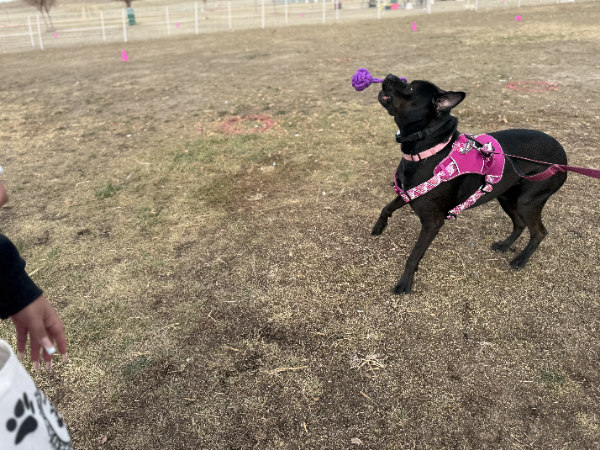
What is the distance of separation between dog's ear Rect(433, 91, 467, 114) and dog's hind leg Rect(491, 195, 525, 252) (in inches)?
52.0

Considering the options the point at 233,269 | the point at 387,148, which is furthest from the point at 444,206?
the point at 387,148

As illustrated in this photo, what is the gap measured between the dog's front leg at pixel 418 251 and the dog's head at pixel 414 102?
82 cm

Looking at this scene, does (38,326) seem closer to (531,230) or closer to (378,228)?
(378,228)

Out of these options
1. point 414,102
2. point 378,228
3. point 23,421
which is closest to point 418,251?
point 378,228

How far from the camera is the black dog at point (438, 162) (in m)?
3.01

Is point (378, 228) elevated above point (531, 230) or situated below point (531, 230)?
below

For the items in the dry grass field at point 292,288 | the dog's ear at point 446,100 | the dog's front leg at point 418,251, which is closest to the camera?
the dry grass field at point 292,288

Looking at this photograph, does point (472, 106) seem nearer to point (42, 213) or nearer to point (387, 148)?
point (387, 148)

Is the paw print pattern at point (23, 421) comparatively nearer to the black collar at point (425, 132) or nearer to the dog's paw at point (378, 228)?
the black collar at point (425, 132)

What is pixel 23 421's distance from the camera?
97 cm

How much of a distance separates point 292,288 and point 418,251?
120 centimetres

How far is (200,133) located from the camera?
23.7 ft

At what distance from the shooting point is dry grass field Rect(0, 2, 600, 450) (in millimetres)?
2561

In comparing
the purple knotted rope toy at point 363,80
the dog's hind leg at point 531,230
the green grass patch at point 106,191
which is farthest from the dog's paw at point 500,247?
the green grass patch at point 106,191
